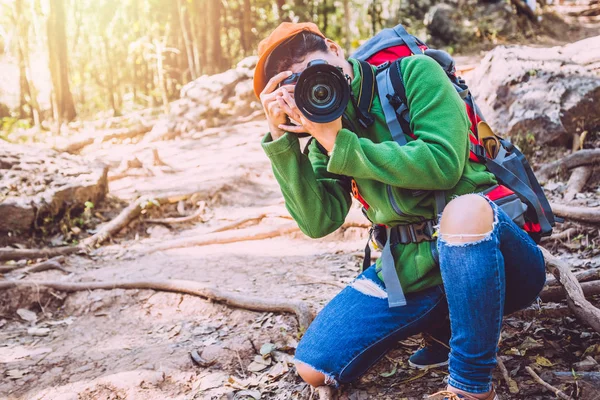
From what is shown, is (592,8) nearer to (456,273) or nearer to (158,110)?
(158,110)

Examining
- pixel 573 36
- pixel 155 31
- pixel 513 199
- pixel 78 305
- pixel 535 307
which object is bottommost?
pixel 78 305

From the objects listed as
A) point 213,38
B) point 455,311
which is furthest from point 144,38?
point 455,311

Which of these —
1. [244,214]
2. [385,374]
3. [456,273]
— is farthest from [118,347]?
[244,214]

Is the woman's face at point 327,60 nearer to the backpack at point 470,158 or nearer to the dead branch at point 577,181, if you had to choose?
the backpack at point 470,158

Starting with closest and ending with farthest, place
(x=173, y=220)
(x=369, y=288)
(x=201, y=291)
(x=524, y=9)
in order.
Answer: (x=369, y=288), (x=201, y=291), (x=173, y=220), (x=524, y=9)

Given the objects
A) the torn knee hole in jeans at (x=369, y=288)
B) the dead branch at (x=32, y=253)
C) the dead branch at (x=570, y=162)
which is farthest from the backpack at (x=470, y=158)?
the dead branch at (x=32, y=253)

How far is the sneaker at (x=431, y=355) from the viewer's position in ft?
6.93

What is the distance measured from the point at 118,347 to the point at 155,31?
12.9 m

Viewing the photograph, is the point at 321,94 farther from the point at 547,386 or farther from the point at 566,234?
the point at 566,234

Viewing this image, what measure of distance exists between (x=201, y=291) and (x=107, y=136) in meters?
8.30

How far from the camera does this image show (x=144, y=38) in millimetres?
13250

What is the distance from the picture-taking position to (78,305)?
3.60 meters

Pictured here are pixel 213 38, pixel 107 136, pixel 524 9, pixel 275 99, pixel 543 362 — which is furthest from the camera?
pixel 213 38

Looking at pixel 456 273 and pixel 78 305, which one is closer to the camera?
pixel 456 273
